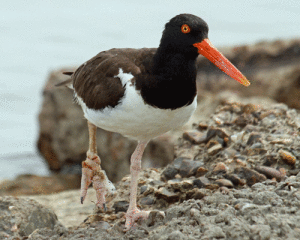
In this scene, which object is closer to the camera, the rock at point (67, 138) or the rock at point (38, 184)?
the rock at point (38, 184)

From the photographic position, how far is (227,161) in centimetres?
477

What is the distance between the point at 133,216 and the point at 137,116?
1.05 m

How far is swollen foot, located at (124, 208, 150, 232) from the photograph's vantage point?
4.10m

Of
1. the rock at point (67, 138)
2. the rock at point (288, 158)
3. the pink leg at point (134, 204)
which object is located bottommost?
the rock at point (67, 138)

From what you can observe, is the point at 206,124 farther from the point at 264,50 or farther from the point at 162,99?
the point at 264,50

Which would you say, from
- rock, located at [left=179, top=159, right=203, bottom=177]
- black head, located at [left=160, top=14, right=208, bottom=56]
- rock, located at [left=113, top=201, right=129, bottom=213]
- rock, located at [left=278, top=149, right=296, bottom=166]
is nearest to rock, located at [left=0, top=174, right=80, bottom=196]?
rock, located at [left=113, top=201, right=129, bottom=213]

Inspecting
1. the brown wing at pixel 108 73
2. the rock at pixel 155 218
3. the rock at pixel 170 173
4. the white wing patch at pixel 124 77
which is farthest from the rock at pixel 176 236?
the rock at pixel 170 173

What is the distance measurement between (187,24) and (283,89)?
22.0ft

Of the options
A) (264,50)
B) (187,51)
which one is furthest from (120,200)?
(264,50)

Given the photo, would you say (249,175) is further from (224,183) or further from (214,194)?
(214,194)

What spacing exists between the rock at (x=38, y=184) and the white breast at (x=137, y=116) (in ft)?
15.7

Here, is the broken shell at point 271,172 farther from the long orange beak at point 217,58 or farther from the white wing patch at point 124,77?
the white wing patch at point 124,77

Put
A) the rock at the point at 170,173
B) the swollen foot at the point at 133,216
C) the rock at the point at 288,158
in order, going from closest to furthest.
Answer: the swollen foot at the point at 133,216, the rock at the point at 288,158, the rock at the point at 170,173

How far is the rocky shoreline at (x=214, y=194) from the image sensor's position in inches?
125
